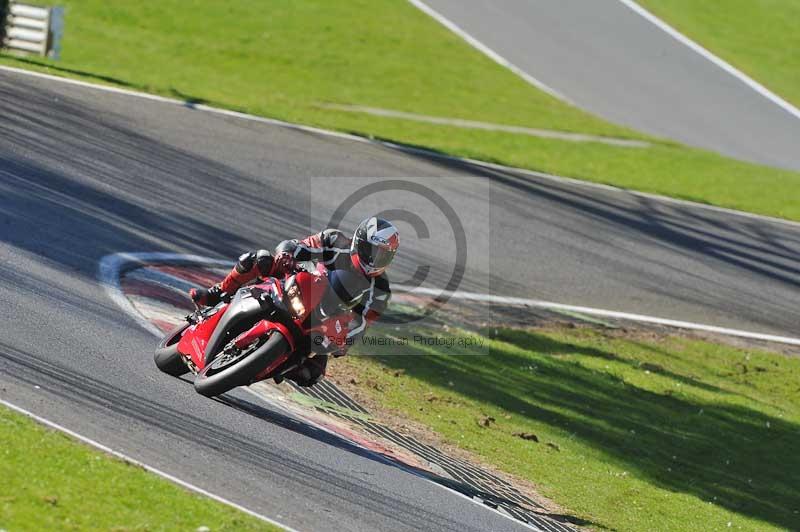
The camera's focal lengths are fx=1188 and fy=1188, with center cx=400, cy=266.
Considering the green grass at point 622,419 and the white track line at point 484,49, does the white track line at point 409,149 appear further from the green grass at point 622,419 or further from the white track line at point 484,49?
the white track line at point 484,49

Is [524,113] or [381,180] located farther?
[524,113]

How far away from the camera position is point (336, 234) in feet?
34.6

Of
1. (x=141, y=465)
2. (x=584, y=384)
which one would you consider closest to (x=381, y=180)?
(x=584, y=384)

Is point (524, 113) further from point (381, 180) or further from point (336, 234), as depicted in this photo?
point (336, 234)

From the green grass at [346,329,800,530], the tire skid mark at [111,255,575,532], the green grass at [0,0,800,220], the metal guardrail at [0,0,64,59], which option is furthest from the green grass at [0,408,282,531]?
the metal guardrail at [0,0,64,59]

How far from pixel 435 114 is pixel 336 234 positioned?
69.7 feet

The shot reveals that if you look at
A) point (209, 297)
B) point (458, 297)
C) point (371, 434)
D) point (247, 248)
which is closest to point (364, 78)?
point (458, 297)

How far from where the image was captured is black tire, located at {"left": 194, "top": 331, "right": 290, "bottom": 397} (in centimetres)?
1005

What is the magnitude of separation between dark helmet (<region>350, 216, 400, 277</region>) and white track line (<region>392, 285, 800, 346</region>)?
26.0 ft

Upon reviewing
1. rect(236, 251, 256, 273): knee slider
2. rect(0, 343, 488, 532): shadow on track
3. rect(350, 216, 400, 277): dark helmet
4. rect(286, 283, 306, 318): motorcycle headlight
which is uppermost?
rect(350, 216, 400, 277): dark helmet

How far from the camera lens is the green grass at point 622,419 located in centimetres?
1241

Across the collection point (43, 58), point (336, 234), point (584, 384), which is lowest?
point (584, 384)

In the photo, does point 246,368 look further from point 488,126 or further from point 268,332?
point 488,126

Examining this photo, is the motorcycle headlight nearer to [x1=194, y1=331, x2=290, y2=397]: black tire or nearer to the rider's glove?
[x1=194, y1=331, x2=290, y2=397]: black tire
